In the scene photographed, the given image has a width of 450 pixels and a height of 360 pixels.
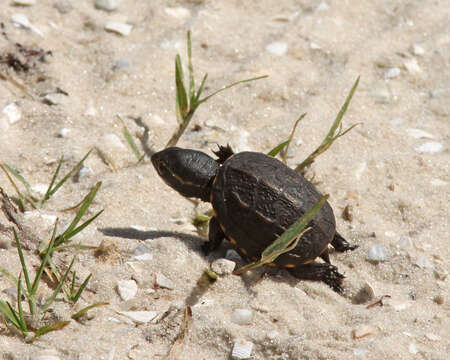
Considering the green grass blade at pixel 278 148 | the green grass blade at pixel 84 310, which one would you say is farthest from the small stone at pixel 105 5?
the green grass blade at pixel 84 310

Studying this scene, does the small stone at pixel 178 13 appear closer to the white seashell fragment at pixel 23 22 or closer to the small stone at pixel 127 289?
the white seashell fragment at pixel 23 22

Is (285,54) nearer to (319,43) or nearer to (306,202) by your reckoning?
(319,43)

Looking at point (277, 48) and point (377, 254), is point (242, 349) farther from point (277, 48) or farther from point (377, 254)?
point (277, 48)

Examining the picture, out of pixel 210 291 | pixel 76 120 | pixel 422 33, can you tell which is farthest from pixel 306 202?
pixel 422 33

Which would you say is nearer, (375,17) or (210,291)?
(210,291)

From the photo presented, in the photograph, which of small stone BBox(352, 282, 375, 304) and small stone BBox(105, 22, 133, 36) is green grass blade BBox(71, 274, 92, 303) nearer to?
small stone BBox(352, 282, 375, 304)

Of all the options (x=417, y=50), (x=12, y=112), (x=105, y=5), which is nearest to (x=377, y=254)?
(x=417, y=50)

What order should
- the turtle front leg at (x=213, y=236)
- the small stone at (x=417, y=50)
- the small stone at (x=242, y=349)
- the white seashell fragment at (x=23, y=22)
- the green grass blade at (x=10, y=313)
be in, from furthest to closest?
the small stone at (x=417, y=50), the white seashell fragment at (x=23, y=22), the turtle front leg at (x=213, y=236), the small stone at (x=242, y=349), the green grass blade at (x=10, y=313)
